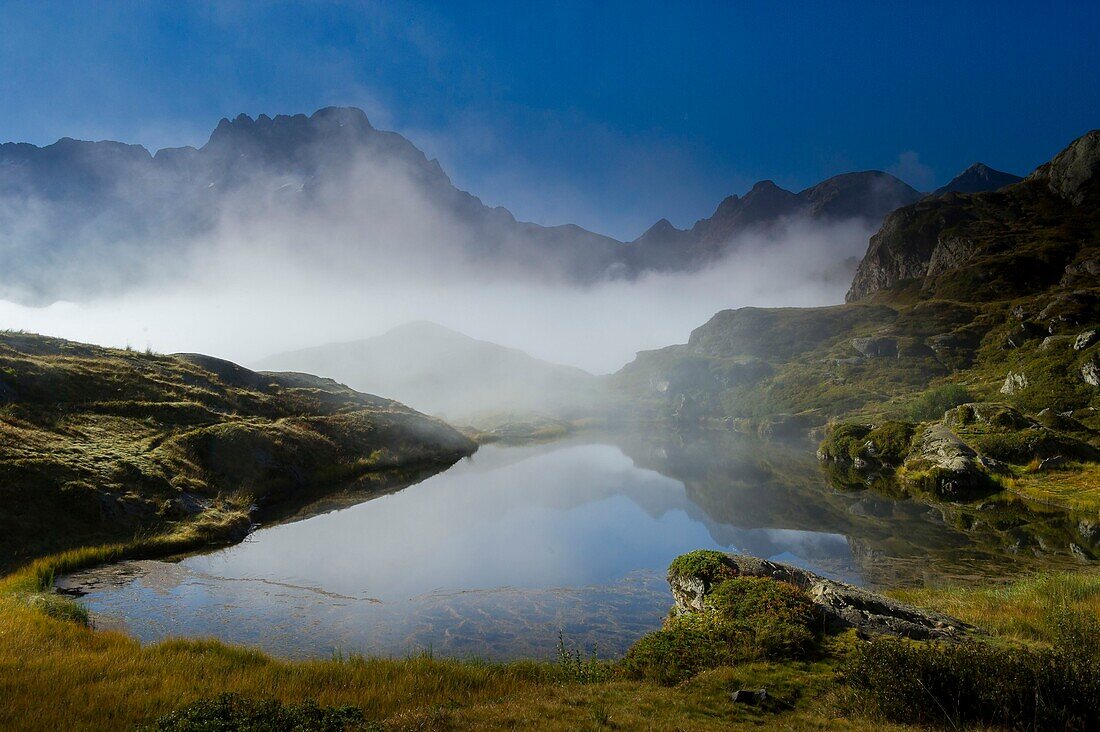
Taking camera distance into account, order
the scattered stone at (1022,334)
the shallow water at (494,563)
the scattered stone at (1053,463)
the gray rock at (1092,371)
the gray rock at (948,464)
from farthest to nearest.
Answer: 1. the scattered stone at (1022,334)
2. the gray rock at (1092,371)
3. the gray rock at (948,464)
4. the scattered stone at (1053,463)
5. the shallow water at (494,563)

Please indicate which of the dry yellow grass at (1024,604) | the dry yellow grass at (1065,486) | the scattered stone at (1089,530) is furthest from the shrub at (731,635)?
the dry yellow grass at (1065,486)

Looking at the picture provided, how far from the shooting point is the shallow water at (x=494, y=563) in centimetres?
2034

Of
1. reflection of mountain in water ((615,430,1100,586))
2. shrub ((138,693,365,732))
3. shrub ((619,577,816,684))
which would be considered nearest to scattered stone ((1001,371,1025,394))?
reflection of mountain in water ((615,430,1100,586))

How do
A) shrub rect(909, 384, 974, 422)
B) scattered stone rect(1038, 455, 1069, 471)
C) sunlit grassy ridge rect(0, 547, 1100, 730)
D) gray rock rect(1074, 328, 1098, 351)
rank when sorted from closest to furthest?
sunlit grassy ridge rect(0, 547, 1100, 730), scattered stone rect(1038, 455, 1069, 471), gray rock rect(1074, 328, 1098, 351), shrub rect(909, 384, 974, 422)

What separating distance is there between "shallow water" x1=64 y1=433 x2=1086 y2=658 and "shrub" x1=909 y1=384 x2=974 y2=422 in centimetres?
4785

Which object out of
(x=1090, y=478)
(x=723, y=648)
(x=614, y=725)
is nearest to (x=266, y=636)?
(x=614, y=725)

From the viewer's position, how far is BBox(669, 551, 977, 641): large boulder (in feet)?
51.0

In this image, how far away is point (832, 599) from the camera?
17938 millimetres

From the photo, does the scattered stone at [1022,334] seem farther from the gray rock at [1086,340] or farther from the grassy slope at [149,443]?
the grassy slope at [149,443]

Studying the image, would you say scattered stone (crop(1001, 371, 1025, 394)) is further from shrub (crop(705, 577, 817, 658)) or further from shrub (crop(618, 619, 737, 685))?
shrub (crop(618, 619, 737, 685))

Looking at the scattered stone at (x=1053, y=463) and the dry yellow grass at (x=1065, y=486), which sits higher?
the scattered stone at (x=1053, y=463)

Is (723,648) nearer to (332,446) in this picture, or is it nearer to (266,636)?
(266,636)

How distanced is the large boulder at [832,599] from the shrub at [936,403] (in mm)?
93053

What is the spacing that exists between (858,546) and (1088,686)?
3117 cm
